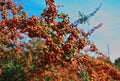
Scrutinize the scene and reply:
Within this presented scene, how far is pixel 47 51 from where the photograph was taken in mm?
12461

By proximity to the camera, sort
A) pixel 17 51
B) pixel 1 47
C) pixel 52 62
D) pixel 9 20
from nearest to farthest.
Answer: pixel 52 62
pixel 9 20
pixel 1 47
pixel 17 51

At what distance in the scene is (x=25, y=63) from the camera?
14.6 m

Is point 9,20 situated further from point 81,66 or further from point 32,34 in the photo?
point 81,66

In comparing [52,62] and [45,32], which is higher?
[45,32]

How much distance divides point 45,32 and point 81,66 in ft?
4.70

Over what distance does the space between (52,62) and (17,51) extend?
10.7 feet

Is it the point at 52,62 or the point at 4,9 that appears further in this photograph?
the point at 4,9

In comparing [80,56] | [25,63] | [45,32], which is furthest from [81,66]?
[25,63]

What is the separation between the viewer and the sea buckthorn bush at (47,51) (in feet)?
40.8

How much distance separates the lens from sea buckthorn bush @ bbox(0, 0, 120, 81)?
40.8 ft

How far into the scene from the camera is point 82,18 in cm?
1428

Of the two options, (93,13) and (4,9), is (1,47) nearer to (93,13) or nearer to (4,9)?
(4,9)

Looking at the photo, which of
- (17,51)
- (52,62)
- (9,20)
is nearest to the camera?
(52,62)

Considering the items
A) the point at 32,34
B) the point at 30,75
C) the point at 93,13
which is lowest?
the point at 30,75
